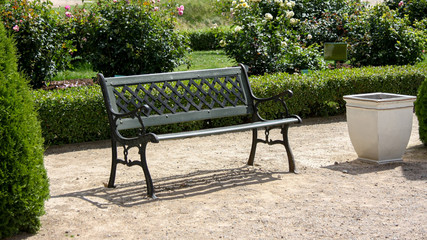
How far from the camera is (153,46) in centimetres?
939

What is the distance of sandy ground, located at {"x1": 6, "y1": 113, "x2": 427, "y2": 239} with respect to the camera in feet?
13.3

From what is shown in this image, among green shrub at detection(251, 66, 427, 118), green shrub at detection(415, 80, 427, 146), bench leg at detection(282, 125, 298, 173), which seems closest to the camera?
bench leg at detection(282, 125, 298, 173)

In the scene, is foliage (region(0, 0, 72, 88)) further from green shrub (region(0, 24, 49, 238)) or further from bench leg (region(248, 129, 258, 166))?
green shrub (region(0, 24, 49, 238))

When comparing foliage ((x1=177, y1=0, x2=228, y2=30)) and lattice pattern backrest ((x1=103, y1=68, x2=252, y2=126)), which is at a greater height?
foliage ((x1=177, y1=0, x2=228, y2=30))

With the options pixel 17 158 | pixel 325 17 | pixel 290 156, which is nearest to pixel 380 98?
pixel 290 156

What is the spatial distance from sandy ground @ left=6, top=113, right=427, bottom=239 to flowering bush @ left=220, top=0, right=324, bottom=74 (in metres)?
2.93

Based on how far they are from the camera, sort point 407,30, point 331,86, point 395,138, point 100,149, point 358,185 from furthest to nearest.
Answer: point 407,30
point 331,86
point 100,149
point 395,138
point 358,185

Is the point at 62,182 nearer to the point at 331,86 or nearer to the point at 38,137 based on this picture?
the point at 38,137

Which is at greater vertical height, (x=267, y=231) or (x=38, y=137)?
(x=38, y=137)

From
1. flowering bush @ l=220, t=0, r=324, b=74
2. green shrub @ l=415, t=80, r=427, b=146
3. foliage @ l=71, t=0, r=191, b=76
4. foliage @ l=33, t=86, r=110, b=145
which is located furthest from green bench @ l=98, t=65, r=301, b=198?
flowering bush @ l=220, t=0, r=324, b=74

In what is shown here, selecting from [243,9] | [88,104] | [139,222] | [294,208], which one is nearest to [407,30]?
[243,9]

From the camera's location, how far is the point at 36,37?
884 centimetres

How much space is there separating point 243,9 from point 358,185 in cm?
544

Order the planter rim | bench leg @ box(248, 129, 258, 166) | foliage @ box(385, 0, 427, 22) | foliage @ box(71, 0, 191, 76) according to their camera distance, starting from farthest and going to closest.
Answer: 1. foliage @ box(385, 0, 427, 22)
2. foliage @ box(71, 0, 191, 76)
3. bench leg @ box(248, 129, 258, 166)
4. the planter rim
